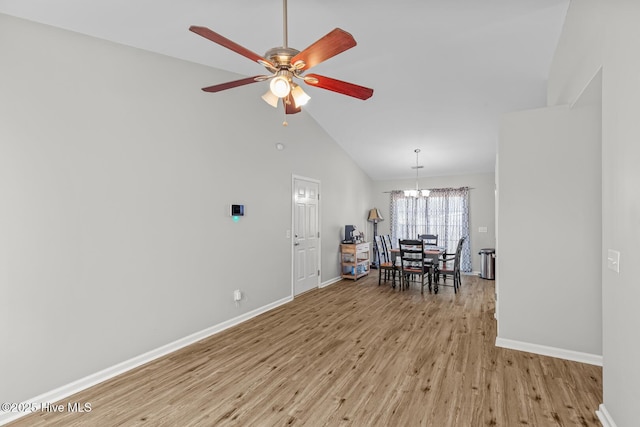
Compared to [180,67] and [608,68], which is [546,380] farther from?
[180,67]

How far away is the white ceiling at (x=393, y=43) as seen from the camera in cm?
242

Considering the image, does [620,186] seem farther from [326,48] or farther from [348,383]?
[348,383]

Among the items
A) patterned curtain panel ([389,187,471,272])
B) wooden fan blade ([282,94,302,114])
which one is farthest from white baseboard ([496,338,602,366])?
patterned curtain panel ([389,187,471,272])

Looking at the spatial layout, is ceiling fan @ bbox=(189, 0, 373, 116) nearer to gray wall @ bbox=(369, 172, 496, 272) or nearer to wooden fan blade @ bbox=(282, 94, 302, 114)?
wooden fan blade @ bbox=(282, 94, 302, 114)

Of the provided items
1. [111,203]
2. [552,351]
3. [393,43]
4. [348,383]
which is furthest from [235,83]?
[552,351]

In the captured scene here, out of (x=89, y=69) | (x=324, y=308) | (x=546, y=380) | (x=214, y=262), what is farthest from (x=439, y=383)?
(x=89, y=69)

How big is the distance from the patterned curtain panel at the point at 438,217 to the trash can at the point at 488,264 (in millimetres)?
541

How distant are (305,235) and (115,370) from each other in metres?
3.37

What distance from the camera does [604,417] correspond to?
2.00m

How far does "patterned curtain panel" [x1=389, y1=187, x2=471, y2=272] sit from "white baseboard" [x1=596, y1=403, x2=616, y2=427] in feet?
18.4

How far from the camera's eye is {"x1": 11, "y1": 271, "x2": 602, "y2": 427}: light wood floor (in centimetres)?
213

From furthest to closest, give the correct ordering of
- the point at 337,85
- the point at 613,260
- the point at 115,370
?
the point at 115,370
the point at 337,85
the point at 613,260

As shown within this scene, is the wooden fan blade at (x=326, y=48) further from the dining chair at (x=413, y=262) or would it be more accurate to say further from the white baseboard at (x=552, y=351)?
the dining chair at (x=413, y=262)

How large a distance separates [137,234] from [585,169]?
14.1ft
